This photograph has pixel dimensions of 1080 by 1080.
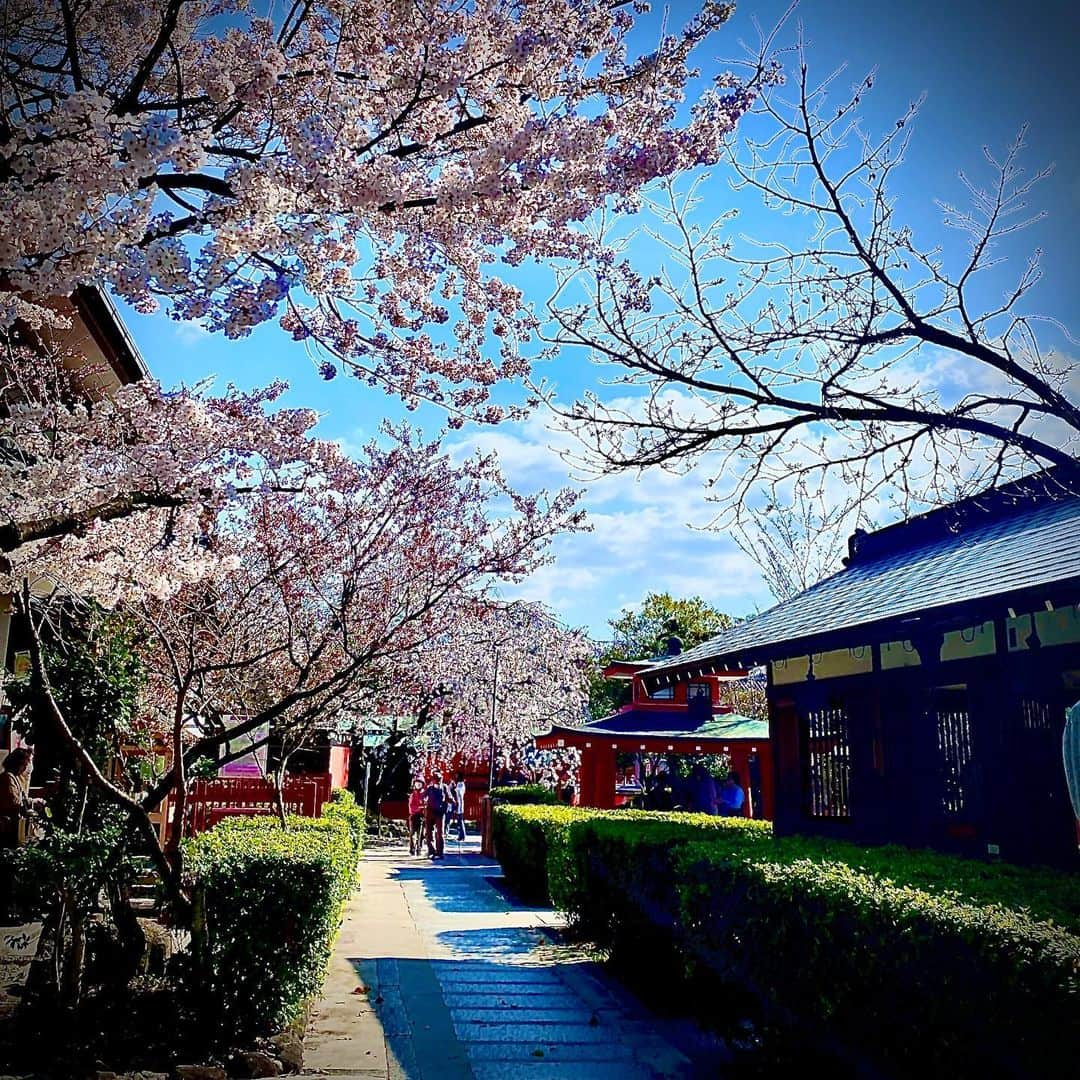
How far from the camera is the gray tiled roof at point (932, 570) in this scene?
24.6ft

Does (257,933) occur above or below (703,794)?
above

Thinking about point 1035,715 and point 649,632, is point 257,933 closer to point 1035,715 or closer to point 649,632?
point 1035,715

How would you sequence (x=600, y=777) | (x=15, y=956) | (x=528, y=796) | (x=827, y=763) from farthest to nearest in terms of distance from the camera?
(x=528, y=796) < (x=600, y=777) < (x=827, y=763) < (x=15, y=956)

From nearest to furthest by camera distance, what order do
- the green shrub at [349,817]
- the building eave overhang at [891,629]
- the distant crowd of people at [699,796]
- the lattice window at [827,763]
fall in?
the building eave overhang at [891,629] → the lattice window at [827,763] → the green shrub at [349,817] → the distant crowd of people at [699,796]

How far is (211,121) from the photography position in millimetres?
3871

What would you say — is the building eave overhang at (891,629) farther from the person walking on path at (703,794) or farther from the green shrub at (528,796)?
the green shrub at (528,796)

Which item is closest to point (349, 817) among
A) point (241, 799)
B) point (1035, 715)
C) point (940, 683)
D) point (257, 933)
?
point (241, 799)

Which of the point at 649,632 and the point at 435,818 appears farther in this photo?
the point at 649,632

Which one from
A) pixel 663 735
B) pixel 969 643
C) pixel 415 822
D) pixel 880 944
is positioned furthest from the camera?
pixel 415 822

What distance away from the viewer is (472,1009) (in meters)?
6.98

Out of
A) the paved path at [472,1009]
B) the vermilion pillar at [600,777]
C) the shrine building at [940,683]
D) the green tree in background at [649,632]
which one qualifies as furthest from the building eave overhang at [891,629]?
the green tree in background at [649,632]

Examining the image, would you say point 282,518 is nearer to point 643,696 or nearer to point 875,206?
point 875,206

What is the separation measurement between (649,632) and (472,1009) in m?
36.3

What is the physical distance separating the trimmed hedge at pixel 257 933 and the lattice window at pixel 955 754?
19.9 ft
